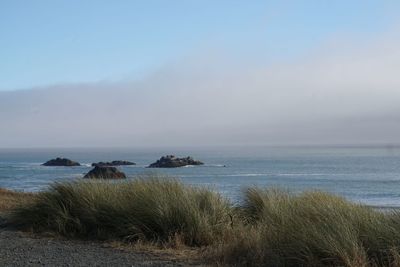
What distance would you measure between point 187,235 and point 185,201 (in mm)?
705

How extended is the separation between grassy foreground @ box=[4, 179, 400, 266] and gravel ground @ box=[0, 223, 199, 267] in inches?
26.8

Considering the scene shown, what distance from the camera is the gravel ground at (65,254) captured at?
8234 mm

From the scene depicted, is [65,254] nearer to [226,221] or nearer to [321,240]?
[226,221]

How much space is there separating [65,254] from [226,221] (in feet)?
10.8

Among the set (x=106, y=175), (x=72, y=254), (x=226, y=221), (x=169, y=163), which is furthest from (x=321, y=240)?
(x=169, y=163)

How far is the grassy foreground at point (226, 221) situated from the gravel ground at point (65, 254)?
2.23ft

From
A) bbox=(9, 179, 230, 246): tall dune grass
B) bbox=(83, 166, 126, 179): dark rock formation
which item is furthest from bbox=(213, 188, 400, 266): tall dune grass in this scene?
bbox=(83, 166, 126, 179): dark rock formation

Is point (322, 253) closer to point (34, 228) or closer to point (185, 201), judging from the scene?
point (185, 201)

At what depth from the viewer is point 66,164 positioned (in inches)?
4781

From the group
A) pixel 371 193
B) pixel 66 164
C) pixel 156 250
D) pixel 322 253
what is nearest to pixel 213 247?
pixel 156 250

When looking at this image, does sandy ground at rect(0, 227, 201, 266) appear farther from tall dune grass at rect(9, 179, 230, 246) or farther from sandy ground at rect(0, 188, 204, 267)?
tall dune grass at rect(9, 179, 230, 246)

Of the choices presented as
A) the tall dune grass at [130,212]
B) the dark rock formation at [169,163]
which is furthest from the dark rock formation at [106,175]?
the dark rock formation at [169,163]

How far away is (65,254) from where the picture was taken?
29.4 ft

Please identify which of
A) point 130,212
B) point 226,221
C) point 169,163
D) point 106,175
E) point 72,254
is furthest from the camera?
point 169,163
